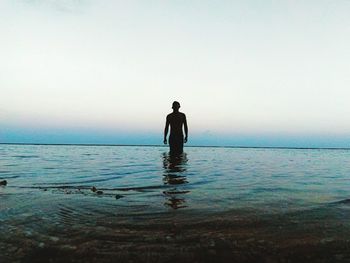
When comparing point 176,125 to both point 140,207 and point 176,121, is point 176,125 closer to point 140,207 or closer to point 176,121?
point 176,121

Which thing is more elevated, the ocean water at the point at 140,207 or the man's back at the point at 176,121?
the man's back at the point at 176,121

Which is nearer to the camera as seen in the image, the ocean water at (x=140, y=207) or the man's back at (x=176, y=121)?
the ocean water at (x=140, y=207)

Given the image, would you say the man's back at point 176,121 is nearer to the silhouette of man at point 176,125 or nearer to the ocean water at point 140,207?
the silhouette of man at point 176,125

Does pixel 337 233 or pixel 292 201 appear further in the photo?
pixel 292 201

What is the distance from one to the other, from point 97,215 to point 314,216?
3.11 m

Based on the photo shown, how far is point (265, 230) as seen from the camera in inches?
154

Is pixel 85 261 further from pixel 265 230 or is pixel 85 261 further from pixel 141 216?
pixel 265 230

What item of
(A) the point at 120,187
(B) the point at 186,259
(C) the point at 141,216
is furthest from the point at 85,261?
(A) the point at 120,187

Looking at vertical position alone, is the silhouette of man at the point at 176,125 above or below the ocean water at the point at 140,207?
above

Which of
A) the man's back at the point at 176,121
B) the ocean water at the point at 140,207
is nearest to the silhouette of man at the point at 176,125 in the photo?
the man's back at the point at 176,121

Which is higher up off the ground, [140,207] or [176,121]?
[176,121]

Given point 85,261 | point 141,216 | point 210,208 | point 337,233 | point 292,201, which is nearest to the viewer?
point 85,261

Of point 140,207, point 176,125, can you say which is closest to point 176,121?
point 176,125

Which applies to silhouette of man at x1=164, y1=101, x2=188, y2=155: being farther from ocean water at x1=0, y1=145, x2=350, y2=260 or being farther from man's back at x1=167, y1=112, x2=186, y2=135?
ocean water at x1=0, y1=145, x2=350, y2=260
